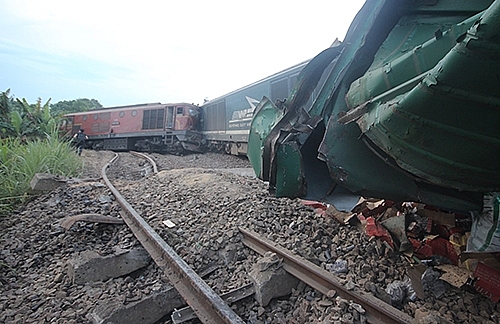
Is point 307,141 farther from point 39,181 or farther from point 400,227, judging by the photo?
point 39,181

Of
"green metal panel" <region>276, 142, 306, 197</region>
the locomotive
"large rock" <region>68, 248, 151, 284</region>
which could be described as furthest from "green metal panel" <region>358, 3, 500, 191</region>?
the locomotive

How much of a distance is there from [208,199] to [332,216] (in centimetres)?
193

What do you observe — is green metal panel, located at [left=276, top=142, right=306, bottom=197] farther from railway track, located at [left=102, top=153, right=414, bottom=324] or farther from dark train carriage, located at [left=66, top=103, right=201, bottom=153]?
dark train carriage, located at [left=66, top=103, right=201, bottom=153]

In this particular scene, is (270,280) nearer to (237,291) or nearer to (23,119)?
(237,291)

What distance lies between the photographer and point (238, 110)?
1304 cm

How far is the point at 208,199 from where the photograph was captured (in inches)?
188

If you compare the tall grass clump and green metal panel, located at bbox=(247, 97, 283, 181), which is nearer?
green metal panel, located at bbox=(247, 97, 283, 181)

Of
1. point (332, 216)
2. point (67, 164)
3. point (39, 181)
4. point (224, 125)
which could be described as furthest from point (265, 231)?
point (224, 125)

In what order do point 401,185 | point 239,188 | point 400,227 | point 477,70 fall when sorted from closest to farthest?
point 477,70
point 401,185
point 400,227
point 239,188

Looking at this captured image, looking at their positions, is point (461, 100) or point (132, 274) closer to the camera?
point (461, 100)

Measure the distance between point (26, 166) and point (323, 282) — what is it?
6.55m

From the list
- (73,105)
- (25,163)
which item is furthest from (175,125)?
(73,105)

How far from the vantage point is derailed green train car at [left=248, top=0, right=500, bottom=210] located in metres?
1.09

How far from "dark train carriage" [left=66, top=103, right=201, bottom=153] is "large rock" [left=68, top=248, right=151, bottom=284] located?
14.3 metres
